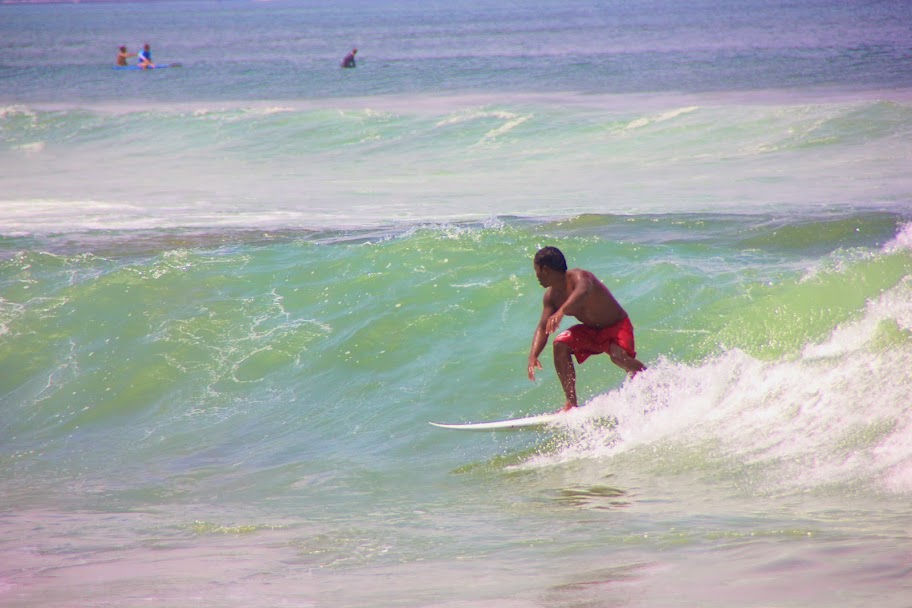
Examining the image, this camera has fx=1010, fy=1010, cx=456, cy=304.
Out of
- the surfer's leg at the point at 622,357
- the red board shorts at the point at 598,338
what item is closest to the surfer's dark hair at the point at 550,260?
the red board shorts at the point at 598,338

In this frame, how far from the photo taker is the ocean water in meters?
4.14

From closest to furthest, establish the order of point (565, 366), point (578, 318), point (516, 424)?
point (578, 318) → point (565, 366) → point (516, 424)

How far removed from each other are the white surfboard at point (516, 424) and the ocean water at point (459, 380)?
0.08 meters

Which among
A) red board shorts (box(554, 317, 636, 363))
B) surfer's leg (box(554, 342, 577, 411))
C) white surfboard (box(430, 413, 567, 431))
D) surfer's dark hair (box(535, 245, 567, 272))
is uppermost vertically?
surfer's dark hair (box(535, 245, 567, 272))

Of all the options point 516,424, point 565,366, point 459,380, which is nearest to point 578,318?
point 565,366

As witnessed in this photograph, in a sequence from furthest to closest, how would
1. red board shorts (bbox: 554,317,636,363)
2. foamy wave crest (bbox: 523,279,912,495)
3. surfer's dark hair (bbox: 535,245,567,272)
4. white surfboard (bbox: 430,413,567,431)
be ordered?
1. white surfboard (bbox: 430,413,567,431)
2. red board shorts (bbox: 554,317,636,363)
3. surfer's dark hair (bbox: 535,245,567,272)
4. foamy wave crest (bbox: 523,279,912,495)

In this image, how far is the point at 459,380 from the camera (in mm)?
8195

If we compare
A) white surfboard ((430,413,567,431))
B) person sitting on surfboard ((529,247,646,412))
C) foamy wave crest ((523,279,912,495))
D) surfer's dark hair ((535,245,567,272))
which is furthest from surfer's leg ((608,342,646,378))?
surfer's dark hair ((535,245,567,272))

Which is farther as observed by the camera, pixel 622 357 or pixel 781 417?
pixel 622 357

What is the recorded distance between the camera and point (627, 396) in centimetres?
654

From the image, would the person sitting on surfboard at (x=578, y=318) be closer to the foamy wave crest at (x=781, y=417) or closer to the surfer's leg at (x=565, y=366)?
the surfer's leg at (x=565, y=366)

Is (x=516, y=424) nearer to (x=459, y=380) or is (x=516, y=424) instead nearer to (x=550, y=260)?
(x=550, y=260)

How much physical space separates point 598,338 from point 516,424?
81 centimetres

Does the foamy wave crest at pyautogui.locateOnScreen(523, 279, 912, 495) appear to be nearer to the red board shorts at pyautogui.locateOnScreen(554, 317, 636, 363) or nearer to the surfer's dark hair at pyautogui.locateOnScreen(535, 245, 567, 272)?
the red board shorts at pyautogui.locateOnScreen(554, 317, 636, 363)
